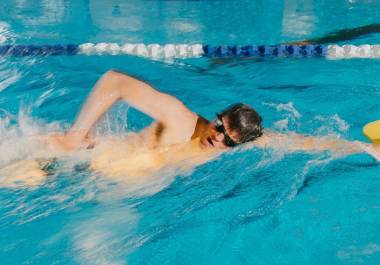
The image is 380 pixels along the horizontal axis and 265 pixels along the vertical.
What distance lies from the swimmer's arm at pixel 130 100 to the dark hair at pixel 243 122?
26cm

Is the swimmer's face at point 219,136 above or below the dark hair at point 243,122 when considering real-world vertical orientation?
below

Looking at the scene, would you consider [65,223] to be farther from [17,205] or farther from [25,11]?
[25,11]

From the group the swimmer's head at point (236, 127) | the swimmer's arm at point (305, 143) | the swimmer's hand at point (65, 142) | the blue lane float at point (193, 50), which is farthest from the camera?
the blue lane float at point (193, 50)

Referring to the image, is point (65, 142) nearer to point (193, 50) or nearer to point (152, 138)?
point (152, 138)

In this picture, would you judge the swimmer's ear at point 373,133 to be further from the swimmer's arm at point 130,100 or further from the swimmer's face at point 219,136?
the swimmer's arm at point 130,100

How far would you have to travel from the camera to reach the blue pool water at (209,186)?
2.83 metres

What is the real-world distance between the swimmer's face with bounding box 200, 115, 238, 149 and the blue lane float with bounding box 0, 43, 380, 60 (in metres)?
2.52

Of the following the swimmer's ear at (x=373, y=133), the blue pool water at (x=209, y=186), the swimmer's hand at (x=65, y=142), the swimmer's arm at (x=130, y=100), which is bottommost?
the blue pool water at (x=209, y=186)

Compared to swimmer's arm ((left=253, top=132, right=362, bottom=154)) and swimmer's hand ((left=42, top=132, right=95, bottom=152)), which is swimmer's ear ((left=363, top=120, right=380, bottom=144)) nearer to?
swimmer's arm ((left=253, top=132, right=362, bottom=154))

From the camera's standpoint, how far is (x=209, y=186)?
3.32m

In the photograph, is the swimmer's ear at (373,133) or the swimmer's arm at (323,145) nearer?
the swimmer's ear at (373,133)

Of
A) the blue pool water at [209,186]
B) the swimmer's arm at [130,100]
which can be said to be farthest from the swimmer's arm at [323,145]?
the swimmer's arm at [130,100]

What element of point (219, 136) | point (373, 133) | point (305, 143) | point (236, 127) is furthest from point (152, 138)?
point (373, 133)

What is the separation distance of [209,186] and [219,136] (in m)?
0.36
